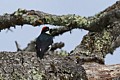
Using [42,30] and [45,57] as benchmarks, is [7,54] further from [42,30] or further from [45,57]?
[42,30]

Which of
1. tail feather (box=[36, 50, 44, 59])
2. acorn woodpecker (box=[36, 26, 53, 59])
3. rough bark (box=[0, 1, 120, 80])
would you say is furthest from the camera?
acorn woodpecker (box=[36, 26, 53, 59])

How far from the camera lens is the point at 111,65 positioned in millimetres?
5199

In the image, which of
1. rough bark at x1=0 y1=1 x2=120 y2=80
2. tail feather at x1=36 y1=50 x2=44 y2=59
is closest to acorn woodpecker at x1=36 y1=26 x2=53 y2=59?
rough bark at x1=0 y1=1 x2=120 y2=80

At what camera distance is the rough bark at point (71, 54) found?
4.92 meters

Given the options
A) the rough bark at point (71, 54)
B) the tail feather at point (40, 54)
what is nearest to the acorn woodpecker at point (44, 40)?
the rough bark at point (71, 54)

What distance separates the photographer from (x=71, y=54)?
19.1 feet

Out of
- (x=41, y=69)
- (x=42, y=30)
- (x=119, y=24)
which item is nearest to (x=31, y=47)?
(x=42, y=30)

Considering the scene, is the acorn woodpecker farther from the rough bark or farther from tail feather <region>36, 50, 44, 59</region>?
tail feather <region>36, 50, 44, 59</region>

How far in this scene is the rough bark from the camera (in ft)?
16.1

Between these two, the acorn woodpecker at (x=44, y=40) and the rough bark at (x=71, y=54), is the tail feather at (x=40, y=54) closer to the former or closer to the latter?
the rough bark at (x=71, y=54)

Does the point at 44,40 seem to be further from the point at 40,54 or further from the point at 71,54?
the point at 40,54

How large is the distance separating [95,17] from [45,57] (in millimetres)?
1499

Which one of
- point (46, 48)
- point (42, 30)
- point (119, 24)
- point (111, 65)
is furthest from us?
point (42, 30)

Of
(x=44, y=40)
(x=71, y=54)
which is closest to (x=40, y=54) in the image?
(x=71, y=54)
